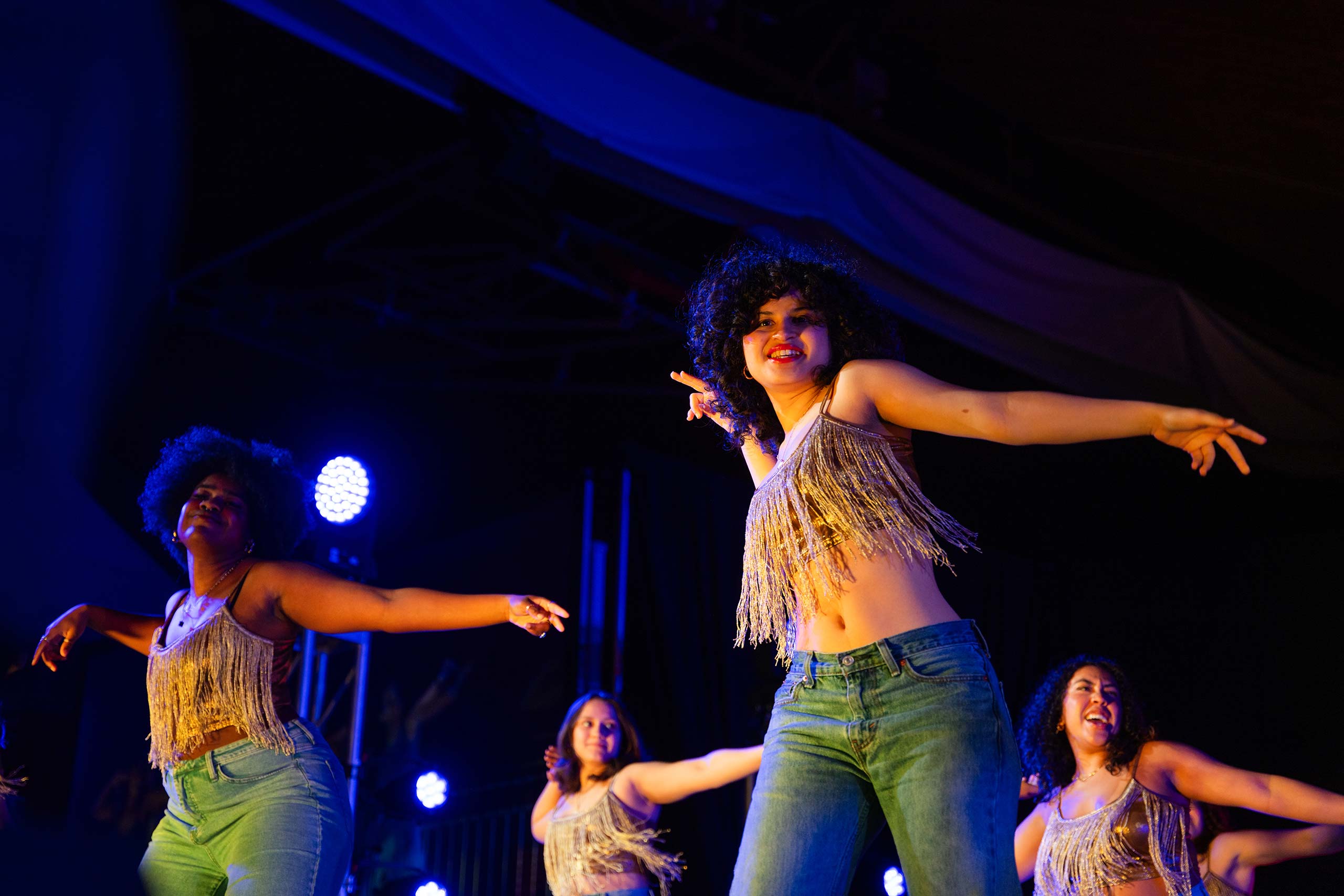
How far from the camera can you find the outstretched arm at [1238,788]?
4496mm

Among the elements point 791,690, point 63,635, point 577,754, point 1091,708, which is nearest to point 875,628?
point 791,690

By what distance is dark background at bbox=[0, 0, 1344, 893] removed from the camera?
5.89m

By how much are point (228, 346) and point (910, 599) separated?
6.15 m

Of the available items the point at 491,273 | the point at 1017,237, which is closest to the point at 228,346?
the point at 491,273

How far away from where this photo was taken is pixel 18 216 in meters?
1.24

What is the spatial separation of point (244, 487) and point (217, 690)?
765mm

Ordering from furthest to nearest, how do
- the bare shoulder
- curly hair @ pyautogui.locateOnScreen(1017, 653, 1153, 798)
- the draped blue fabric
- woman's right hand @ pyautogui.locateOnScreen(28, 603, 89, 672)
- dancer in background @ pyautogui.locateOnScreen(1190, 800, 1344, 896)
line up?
dancer in background @ pyautogui.locateOnScreen(1190, 800, 1344, 896), curly hair @ pyautogui.locateOnScreen(1017, 653, 1153, 798), the draped blue fabric, the bare shoulder, woman's right hand @ pyautogui.locateOnScreen(28, 603, 89, 672)

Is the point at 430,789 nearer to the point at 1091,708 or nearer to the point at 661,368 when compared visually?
the point at 661,368

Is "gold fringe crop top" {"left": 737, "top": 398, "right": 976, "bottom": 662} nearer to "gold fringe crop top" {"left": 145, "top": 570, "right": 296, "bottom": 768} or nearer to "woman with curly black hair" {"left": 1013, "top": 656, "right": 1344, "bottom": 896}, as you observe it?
"gold fringe crop top" {"left": 145, "top": 570, "right": 296, "bottom": 768}

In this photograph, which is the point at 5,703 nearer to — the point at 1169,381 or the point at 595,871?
the point at 595,871

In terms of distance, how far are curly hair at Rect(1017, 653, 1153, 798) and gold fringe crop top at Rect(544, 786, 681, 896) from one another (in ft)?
5.49

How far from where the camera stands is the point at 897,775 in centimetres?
219

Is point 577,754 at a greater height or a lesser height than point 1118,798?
greater

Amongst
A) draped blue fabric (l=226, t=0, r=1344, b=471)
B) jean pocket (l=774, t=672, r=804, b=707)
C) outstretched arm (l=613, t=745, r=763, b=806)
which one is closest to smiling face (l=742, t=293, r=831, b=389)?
jean pocket (l=774, t=672, r=804, b=707)
